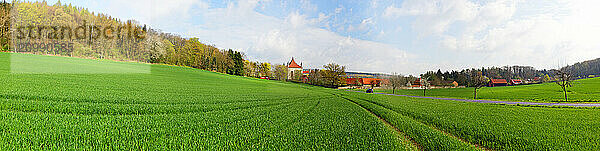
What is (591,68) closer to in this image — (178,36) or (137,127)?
(137,127)

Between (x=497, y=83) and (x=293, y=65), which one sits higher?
(x=293, y=65)

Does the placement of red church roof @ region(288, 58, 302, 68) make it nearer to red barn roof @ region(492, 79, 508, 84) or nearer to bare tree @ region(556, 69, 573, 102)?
red barn roof @ region(492, 79, 508, 84)

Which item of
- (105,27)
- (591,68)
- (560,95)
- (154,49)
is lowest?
(560,95)

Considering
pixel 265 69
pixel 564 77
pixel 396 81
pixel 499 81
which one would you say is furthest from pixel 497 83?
pixel 265 69

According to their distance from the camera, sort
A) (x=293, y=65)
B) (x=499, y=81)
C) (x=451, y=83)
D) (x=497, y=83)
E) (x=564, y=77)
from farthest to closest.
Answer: (x=293, y=65) < (x=451, y=83) < (x=499, y=81) < (x=497, y=83) < (x=564, y=77)

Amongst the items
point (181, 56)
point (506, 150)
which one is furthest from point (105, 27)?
point (506, 150)

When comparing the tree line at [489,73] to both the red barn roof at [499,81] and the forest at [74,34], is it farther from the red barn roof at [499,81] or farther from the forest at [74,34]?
the forest at [74,34]

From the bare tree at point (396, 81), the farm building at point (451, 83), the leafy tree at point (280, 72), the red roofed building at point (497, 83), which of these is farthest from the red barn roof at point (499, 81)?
the leafy tree at point (280, 72)

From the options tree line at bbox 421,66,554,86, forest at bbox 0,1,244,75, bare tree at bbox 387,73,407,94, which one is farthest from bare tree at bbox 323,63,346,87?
forest at bbox 0,1,244,75

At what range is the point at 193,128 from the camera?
5.43m

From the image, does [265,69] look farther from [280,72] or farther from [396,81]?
[396,81]

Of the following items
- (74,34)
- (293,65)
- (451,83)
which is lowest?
(451,83)

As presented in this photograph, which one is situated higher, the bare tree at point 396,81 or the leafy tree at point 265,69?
the leafy tree at point 265,69

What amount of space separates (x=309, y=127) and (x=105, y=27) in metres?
52.4
